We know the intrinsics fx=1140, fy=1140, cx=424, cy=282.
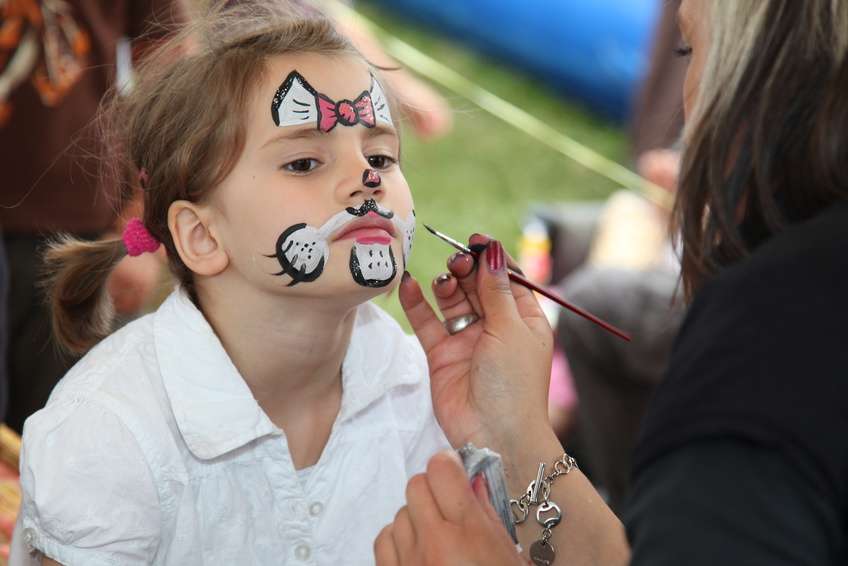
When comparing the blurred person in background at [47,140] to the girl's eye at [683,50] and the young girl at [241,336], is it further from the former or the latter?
the girl's eye at [683,50]

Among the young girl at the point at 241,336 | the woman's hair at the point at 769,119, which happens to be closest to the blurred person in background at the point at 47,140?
the young girl at the point at 241,336

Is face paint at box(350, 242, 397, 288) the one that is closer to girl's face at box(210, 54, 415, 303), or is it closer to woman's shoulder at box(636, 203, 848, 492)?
girl's face at box(210, 54, 415, 303)

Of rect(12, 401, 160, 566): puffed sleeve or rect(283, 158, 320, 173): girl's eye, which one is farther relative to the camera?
rect(283, 158, 320, 173): girl's eye

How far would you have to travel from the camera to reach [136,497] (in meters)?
Answer: 1.16

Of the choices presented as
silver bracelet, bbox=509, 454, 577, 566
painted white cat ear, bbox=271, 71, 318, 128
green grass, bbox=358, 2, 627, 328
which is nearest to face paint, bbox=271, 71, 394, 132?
painted white cat ear, bbox=271, 71, 318, 128

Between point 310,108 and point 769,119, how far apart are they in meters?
0.54

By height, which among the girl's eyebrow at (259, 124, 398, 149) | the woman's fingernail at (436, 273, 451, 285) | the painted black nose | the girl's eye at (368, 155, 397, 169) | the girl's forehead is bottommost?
the woman's fingernail at (436, 273, 451, 285)

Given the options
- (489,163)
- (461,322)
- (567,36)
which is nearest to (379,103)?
(461,322)

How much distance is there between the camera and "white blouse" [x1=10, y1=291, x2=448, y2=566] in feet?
3.75

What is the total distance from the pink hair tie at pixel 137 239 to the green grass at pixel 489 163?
2467 mm

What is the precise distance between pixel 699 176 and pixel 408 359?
584 mm

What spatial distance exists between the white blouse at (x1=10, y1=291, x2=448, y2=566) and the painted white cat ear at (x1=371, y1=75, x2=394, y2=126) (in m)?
0.27

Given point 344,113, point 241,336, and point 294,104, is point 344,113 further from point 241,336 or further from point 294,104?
point 241,336

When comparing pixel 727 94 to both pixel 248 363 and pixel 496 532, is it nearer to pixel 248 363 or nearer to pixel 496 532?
pixel 496 532
